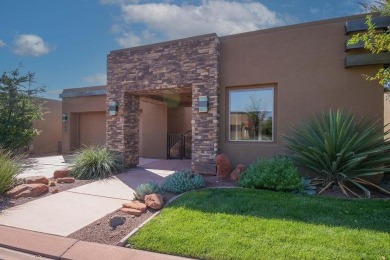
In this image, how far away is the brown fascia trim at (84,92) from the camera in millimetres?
13781

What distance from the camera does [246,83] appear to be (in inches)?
295

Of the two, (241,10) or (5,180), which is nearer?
(5,180)

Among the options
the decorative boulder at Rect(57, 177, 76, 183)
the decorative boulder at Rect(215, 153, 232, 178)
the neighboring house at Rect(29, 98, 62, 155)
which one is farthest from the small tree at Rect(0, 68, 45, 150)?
the decorative boulder at Rect(215, 153, 232, 178)

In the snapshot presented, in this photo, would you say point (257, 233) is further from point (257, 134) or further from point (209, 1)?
point (209, 1)

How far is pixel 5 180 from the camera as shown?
5.79m

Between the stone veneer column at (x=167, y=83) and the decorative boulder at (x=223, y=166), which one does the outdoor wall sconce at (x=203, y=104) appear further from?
the decorative boulder at (x=223, y=166)

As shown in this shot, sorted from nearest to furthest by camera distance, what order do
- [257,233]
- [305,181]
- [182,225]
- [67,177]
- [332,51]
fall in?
[257,233]
[182,225]
[305,181]
[332,51]
[67,177]

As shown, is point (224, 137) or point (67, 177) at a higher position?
point (224, 137)

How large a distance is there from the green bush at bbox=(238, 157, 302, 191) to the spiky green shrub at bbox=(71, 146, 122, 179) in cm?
444

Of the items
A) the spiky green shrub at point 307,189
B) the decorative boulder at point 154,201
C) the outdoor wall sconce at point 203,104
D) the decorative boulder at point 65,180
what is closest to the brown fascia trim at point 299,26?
the outdoor wall sconce at point 203,104

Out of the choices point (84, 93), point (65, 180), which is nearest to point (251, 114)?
point (65, 180)

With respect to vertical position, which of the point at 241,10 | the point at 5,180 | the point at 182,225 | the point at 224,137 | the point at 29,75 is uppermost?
the point at 241,10

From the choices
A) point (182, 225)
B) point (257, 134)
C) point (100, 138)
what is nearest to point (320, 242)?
point (182, 225)

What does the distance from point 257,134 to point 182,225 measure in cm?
446
